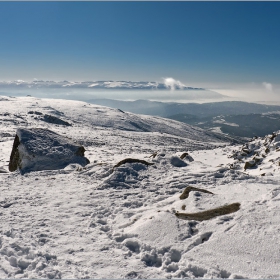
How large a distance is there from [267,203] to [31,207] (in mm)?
9547

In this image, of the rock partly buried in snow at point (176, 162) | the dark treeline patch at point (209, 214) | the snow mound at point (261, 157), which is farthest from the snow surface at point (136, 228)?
the snow mound at point (261, 157)

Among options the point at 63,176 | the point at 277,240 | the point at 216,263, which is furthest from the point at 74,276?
the point at 63,176

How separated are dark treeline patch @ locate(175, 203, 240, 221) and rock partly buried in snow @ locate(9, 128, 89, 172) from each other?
12.4 m

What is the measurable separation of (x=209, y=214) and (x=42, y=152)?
47.0 ft

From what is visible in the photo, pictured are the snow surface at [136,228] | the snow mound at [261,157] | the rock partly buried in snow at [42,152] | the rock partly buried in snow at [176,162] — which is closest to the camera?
the snow surface at [136,228]

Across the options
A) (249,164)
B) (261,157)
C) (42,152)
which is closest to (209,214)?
(249,164)

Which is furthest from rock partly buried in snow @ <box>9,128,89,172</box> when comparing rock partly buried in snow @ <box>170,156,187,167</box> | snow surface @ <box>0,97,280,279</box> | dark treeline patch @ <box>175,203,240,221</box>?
dark treeline patch @ <box>175,203,240,221</box>

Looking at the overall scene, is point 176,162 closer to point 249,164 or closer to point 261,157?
point 249,164

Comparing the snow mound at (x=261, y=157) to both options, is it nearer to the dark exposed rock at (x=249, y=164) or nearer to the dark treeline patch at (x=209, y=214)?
the dark exposed rock at (x=249, y=164)

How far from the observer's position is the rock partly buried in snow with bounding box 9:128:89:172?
18641mm

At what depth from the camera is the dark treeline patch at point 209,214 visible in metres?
9.12

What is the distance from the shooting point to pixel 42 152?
1953 cm

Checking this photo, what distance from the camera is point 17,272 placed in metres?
6.70

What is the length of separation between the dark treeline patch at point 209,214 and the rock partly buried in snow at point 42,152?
12.4 metres
